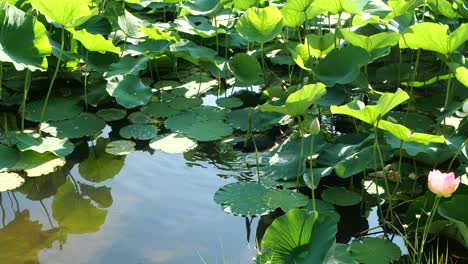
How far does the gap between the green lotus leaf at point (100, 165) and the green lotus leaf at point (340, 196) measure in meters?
0.77

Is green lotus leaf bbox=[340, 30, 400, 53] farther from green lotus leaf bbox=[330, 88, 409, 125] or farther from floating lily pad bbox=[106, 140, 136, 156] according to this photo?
floating lily pad bbox=[106, 140, 136, 156]

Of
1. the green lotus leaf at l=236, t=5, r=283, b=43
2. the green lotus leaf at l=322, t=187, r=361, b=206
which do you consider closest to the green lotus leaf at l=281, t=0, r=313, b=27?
the green lotus leaf at l=236, t=5, r=283, b=43

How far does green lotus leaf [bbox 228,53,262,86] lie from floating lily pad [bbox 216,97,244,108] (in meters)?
0.12

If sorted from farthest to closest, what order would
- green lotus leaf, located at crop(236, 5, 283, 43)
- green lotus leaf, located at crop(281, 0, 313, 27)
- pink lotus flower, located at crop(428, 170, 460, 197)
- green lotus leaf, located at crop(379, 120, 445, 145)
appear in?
green lotus leaf, located at crop(236, 5, 283, 43)
green lotus leaf, located at crop(281, 0, 313, 27)
green lotus leaf, located at crop(379, 120, 445, 145)
pink lotus flower, located at crop(428, 170, 460, 197)

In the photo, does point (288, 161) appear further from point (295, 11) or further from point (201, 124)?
point (295, 11)

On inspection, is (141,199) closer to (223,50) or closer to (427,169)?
(427,169)

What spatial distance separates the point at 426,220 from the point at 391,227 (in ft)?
0.40

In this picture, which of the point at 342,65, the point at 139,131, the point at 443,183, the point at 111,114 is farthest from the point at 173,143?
the point at 443,183

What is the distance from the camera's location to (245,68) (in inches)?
110

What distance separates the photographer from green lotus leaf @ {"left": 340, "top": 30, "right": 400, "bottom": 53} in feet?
7.39

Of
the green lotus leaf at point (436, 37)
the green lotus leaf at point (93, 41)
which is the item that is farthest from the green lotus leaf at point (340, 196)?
the green lotus leaf at point (93, 41)

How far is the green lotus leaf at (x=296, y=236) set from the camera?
1.62 m

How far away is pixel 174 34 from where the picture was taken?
124 inches

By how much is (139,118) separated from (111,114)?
0.13m
